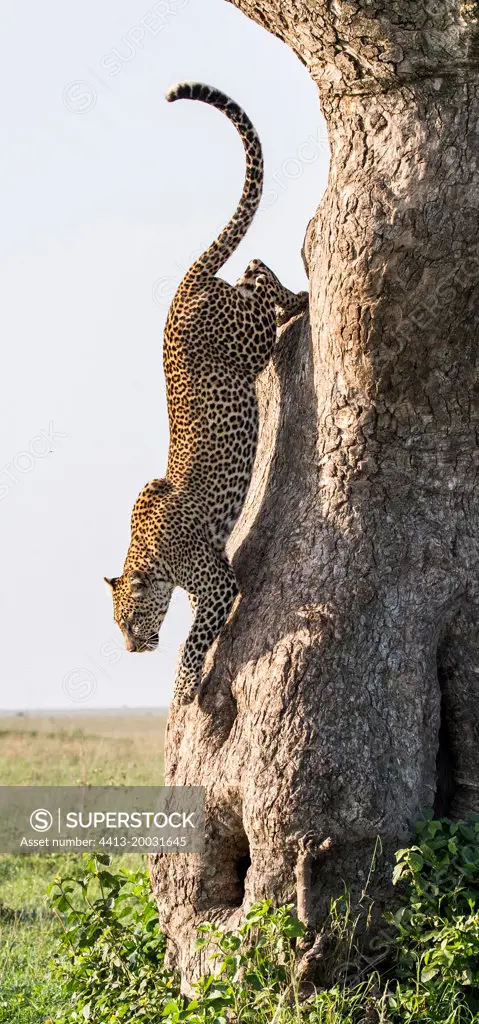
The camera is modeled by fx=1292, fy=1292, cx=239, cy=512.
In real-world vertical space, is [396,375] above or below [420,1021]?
above

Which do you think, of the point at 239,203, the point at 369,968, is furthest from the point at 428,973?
the point at 239,203

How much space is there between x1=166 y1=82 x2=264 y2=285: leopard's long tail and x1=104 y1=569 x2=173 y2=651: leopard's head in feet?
5.40

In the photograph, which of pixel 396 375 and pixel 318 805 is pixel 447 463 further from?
pixel 318 805

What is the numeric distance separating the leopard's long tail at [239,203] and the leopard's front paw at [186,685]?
83.5 inches

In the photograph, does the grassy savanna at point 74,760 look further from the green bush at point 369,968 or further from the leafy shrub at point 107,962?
the green bush at point 369,968

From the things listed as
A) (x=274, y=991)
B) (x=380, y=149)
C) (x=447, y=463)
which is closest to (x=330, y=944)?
(x=274, y=991)

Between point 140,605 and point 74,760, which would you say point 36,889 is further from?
point 74,760

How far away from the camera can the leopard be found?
22.7 feet

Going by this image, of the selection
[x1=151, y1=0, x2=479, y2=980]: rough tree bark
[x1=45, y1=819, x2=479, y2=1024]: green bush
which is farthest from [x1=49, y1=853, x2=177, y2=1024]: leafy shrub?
[x1=151, y1=0, x2=479, y2=980]: rough tree bark

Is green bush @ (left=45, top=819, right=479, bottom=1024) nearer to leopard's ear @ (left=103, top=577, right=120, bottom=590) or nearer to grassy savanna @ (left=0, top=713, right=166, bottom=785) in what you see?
leopard's ear @ (left=103, top=577, right=120, bottom=590)

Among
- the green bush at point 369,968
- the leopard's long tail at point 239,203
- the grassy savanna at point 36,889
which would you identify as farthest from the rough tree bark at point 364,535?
the grassy savanna at point 36,889

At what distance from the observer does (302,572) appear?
250 inches

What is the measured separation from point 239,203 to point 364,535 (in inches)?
79.3

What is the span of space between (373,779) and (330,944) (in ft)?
2.46
